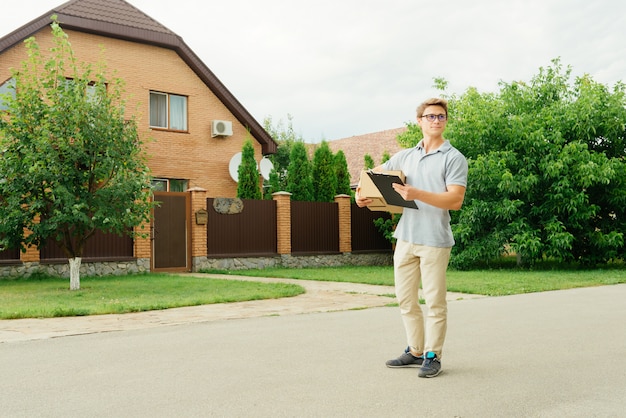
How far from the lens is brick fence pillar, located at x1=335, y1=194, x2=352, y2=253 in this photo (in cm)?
2120

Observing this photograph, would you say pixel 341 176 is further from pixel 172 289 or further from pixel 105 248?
pixel 172 289

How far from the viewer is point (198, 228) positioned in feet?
59.6

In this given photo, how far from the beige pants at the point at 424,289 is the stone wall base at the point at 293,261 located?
13293 mm

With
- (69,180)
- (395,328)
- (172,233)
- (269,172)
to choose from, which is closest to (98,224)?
(69,180)

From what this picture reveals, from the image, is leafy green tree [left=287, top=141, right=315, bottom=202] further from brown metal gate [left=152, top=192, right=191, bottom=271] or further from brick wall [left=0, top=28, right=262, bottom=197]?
brown metal gate [left=152, top=192, right=191, bottom=271]

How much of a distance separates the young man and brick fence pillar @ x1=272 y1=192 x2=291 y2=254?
14.4m

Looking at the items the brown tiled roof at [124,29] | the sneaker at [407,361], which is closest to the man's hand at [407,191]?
the sneaker at [407,361]

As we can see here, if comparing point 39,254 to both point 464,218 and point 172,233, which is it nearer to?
point 172,233

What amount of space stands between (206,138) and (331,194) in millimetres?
4491

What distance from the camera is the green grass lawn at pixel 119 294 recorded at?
→ 9375 mm

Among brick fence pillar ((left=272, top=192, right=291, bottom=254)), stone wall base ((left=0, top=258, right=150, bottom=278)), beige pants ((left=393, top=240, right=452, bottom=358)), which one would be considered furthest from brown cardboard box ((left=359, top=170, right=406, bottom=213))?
brick fence pillar ((left=272, top=192, right=291, bottom=254))

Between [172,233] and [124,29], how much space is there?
6.89 m

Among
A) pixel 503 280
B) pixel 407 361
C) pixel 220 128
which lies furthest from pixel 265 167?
pixel 407 361

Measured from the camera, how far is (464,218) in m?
18.4
